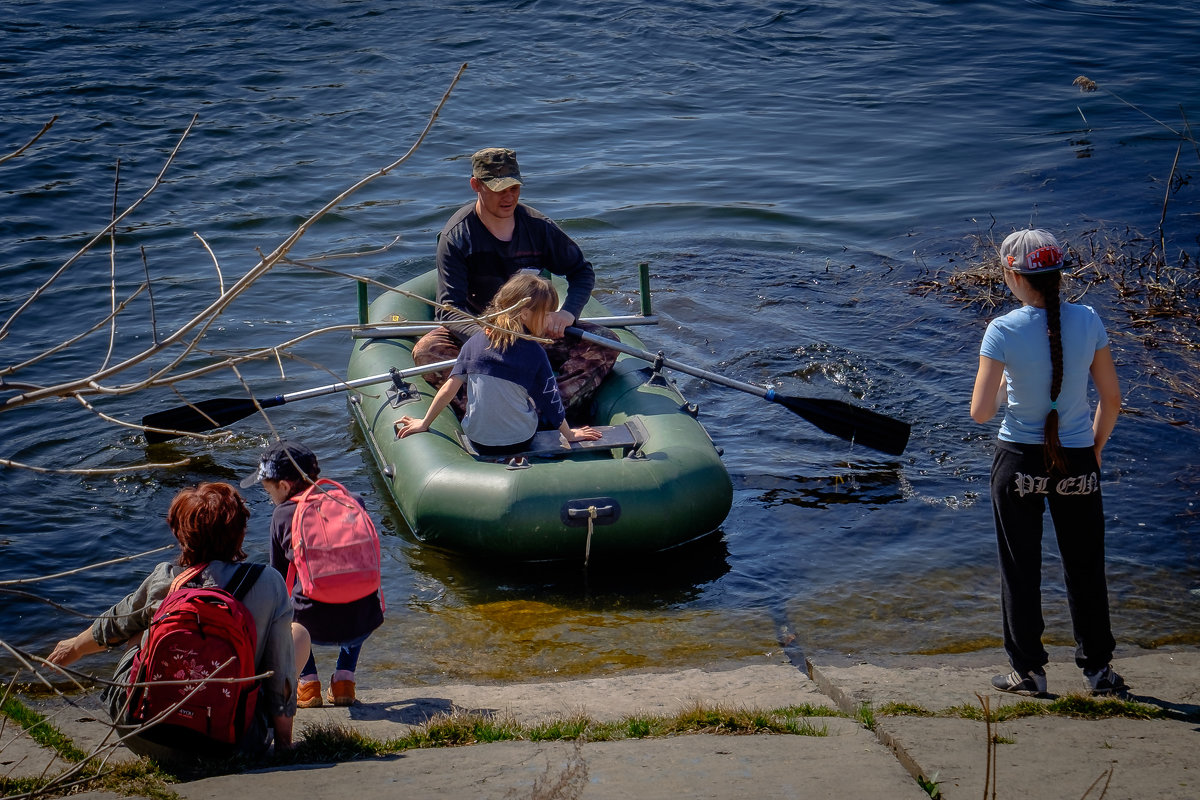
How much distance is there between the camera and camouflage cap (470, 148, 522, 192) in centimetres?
650

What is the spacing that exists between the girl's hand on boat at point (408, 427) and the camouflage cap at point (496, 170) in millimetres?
1372

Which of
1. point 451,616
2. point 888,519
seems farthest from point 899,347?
point 451,616

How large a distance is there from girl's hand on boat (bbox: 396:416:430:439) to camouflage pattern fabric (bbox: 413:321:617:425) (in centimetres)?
49

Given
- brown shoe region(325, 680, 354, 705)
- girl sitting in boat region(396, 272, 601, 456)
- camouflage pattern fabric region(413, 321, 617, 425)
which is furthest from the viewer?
camouflage pattern fabric region(413, 321, 617, 425)

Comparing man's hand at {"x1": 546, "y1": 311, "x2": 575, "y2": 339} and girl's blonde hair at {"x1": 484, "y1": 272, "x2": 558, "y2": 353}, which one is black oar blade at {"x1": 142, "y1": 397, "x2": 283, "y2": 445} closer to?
man's hand at {"x1": 546, "y1": 311, "x2": 575, "y2": 339}

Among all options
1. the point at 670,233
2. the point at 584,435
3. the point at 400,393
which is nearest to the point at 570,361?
the point at 584,435

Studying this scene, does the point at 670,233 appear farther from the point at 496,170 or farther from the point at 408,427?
the point at 408,427

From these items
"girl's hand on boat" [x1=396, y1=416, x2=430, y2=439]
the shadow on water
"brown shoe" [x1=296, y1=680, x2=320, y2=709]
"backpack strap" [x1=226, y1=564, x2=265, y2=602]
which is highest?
"backpack strap" [x1=226, y1=564, x2=265, y2=602]

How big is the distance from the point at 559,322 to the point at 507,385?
2.91 feet

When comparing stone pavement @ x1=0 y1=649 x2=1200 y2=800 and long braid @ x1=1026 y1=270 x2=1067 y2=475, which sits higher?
long braid @ x1=1026 y1=270 x2=1067 y2=475

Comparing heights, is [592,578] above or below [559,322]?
below

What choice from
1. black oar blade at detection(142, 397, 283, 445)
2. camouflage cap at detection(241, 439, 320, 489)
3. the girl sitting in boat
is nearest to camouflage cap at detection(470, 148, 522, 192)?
the girl sitting in boat

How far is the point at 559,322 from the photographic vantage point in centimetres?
671

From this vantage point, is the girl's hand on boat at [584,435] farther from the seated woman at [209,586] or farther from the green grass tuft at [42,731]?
the green grass tuft at [42,731]
